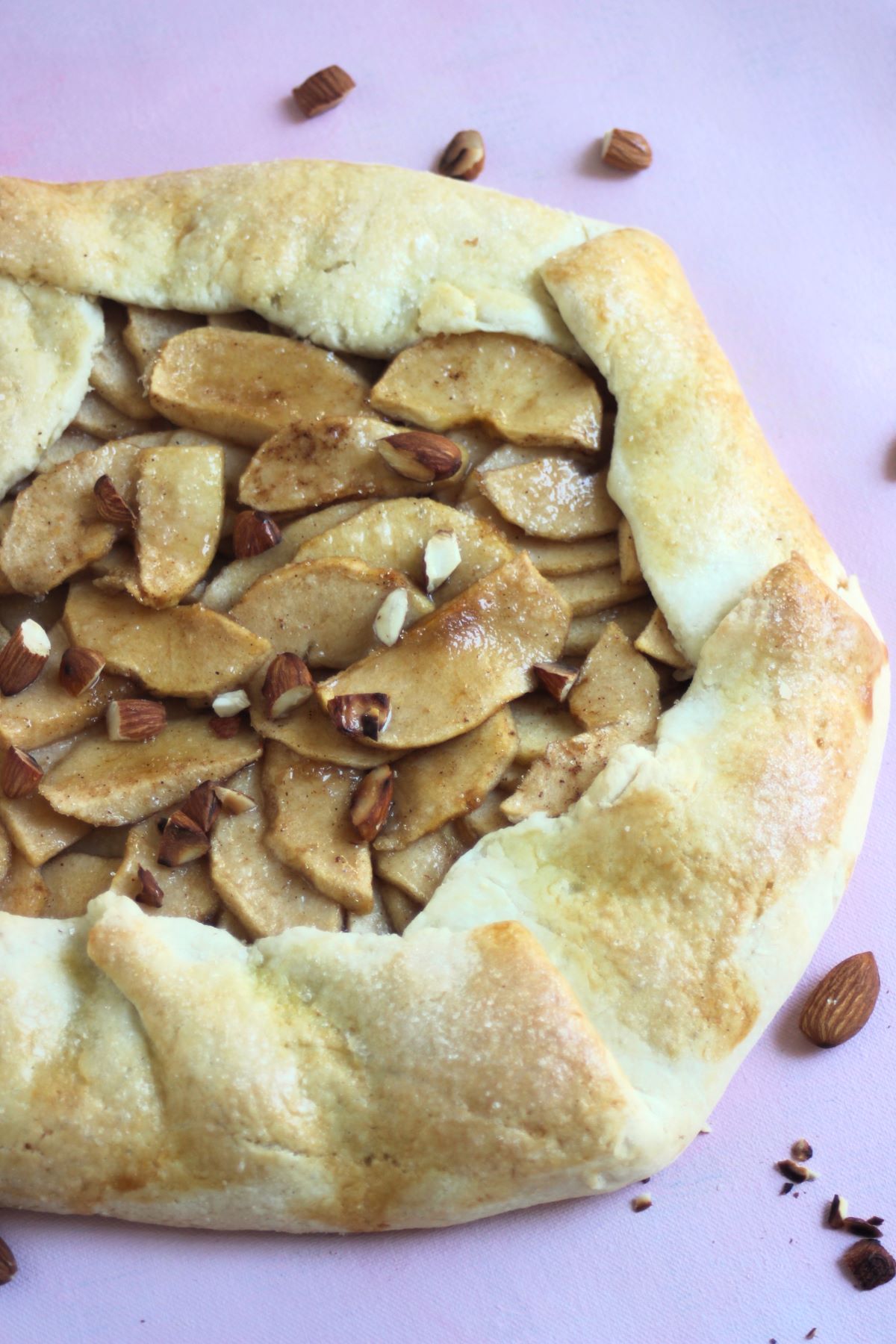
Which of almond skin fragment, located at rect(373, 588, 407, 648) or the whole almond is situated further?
the whole almond

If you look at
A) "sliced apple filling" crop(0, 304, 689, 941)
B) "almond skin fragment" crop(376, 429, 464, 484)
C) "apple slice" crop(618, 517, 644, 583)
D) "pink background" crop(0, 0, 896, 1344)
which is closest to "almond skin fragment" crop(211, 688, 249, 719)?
"sliced apple filling" crop(0, 304, 689, 941)

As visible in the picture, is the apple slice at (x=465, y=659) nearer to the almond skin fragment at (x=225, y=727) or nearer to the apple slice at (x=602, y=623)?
the apple slice at (x=602, y=623)

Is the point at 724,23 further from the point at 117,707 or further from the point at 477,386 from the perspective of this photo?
the point at 117,707

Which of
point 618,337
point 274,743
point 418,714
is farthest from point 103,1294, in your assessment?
point 618,337

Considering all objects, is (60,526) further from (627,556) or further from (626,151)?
(626,151)

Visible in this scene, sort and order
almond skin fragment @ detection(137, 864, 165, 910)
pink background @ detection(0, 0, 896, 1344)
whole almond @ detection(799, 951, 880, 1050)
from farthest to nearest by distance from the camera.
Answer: pink background @ detection(0, 0, 896, 1344) → whole almond @ detection(799, 951, 880, 1050) → almond skin fragment @ detection(137, 864, 165, 910)

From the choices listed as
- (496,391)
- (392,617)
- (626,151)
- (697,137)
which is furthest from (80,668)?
(697,137)


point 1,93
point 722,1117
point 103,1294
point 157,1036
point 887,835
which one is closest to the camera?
point 157,1036

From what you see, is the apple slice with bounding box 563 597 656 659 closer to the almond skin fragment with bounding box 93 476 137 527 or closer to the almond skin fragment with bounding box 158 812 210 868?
the almond skin fragment with bounding box 158 812 210 868
